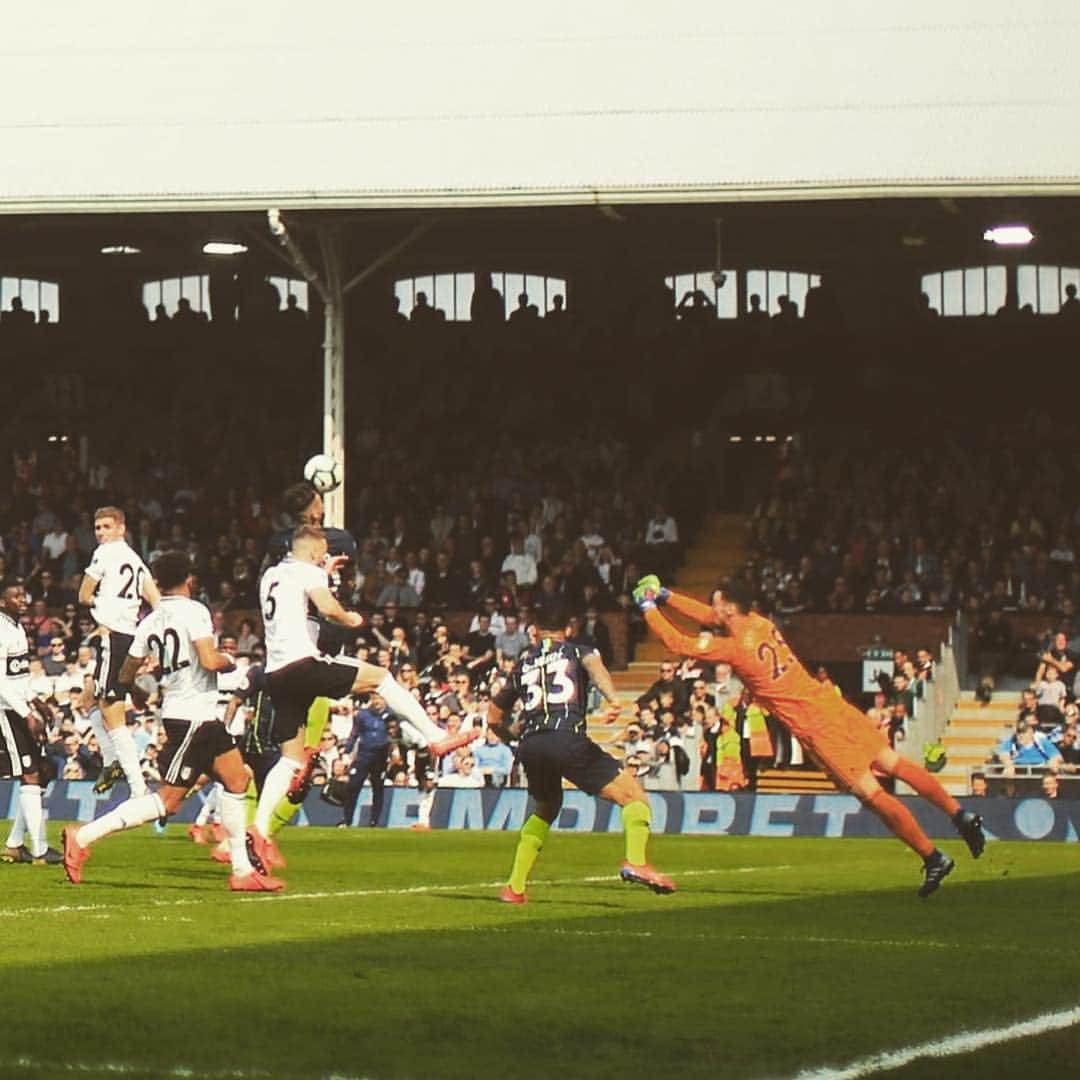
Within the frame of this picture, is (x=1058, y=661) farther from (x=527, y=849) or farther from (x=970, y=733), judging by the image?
(x=527, y=849)

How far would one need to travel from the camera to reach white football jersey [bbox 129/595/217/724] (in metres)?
15.1

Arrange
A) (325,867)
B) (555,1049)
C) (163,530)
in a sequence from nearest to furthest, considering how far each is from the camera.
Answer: (555,1049)
(325,867)
(163,530)

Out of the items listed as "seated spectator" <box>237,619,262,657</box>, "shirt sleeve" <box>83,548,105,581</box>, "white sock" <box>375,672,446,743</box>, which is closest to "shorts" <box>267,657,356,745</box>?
"white sock" <box>375,672,446,743</box>

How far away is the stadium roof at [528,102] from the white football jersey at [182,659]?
17469 mm

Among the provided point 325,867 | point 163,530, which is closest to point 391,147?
point 163,530

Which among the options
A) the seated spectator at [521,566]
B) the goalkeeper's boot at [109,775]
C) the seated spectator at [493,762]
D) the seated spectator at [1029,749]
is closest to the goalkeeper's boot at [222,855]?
the goalkeeper's boot at [109,775]

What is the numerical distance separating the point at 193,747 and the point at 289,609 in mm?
1010

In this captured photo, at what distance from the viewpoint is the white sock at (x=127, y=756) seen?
18.3m

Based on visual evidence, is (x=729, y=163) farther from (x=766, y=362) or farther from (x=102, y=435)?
(x=102, y=435)

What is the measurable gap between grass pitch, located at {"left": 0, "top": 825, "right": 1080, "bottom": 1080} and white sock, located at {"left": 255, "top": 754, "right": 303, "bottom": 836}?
52 cm

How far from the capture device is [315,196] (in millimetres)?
32219

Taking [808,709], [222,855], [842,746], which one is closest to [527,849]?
[808,709]

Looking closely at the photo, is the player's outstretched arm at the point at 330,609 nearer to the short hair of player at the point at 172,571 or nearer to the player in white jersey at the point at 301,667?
the player in white jersey at the point at 301,667

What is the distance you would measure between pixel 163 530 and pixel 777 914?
2669cm
